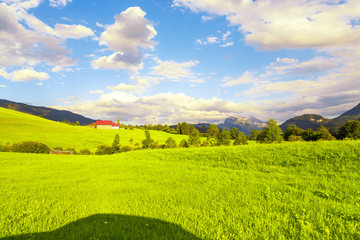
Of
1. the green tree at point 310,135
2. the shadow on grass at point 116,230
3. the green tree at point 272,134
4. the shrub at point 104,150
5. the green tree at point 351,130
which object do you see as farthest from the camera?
the green tree at point 310,135

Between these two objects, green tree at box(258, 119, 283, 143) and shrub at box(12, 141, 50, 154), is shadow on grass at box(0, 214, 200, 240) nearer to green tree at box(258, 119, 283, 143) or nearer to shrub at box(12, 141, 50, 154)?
shrub at box(12, 141, 50, 154)

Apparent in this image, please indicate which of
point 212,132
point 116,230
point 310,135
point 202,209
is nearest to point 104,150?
point 202,209

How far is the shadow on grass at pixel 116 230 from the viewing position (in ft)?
15.1

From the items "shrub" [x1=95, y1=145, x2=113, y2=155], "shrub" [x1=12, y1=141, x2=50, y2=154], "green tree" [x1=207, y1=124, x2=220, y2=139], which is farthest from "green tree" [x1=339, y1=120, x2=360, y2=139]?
"shrub" [x1=12, y1=141, x2=50, y2=154]

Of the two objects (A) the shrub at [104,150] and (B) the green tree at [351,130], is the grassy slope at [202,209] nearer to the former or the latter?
(B) the green tree at [351,130]

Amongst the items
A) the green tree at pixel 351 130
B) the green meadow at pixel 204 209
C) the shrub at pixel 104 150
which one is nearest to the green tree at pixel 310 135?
the green tree at pixel 351 130

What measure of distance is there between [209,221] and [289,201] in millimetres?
3665

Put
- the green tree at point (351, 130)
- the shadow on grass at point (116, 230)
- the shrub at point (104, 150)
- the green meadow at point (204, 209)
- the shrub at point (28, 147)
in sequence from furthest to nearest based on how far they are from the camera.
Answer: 1. the shrub at point (104, 150)
2. the green tree at point (351, 130)
3. the shrub at point (28, 147)
4. the green meadow at point (204, 209)
5. the shadow on grass at point (116, 230)

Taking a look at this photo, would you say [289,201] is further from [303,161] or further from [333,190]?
[303,161]

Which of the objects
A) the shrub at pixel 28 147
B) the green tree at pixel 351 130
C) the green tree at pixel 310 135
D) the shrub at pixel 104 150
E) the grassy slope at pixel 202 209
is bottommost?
the shrub at pixel 104 150

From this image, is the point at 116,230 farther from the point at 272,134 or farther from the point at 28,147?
the point at 272,134

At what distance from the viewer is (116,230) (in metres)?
4.91

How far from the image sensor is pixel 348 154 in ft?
39.2

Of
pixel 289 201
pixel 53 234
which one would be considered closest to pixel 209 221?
pixel 289 201
